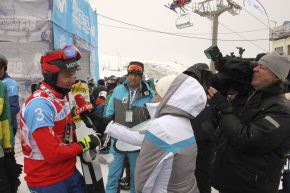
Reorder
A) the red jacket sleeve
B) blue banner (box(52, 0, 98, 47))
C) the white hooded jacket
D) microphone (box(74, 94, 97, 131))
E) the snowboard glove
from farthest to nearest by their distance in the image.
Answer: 1. blue banner (box(52, 0, 98, 47))
2. microphone (box(74, 94, 97, 131))
3. the snowboard glove
4. the red jacket sleeve
5. the white hooded jacket

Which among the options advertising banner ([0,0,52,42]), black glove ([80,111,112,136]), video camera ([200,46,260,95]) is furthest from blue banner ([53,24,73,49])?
video camera ([200,46,260,95])

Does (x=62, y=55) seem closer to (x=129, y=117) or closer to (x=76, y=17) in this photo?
(x=129, y=117)

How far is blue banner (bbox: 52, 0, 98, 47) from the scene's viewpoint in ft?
26.0

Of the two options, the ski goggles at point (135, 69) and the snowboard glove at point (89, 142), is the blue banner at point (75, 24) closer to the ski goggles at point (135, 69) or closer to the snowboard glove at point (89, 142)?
the ski goggles at point (135, 69)

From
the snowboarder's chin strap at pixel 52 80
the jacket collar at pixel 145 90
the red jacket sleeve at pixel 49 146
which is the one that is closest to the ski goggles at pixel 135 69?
the jacket collar at pixel 145 90

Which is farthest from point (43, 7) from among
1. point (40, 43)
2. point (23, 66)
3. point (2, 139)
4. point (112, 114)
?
point (2, 139)

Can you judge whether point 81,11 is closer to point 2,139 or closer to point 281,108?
point 2,139

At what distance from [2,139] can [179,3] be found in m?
21.7

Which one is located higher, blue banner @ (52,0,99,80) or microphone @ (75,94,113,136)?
blue banner @ (52,0,99,80)

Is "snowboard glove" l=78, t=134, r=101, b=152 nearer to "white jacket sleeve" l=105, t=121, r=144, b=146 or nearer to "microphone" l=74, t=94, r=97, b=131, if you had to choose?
"microphone" l=74, t=94, r=97, b=131

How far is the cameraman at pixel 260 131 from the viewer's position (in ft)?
7.64

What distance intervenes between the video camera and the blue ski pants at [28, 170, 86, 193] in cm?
125

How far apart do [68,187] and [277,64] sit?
6.13 ft

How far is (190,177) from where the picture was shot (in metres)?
1.99
